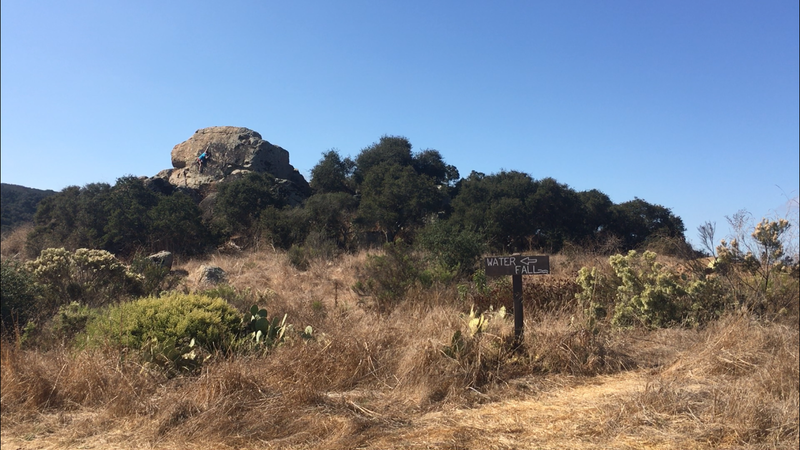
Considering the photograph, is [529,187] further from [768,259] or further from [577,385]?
[577,385]

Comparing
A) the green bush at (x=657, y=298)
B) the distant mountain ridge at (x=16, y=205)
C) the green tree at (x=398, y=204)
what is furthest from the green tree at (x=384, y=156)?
the green bush at (x=657, y=298)

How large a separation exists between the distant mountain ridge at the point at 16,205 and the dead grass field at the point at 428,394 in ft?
89.7

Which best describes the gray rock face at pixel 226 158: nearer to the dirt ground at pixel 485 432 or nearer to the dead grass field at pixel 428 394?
the dead grass field at pixel 428 394

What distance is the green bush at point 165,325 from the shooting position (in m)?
6.06

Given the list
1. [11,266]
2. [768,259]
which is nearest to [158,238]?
[11,266]

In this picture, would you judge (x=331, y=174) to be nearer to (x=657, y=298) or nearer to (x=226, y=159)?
(x=226, y=159)

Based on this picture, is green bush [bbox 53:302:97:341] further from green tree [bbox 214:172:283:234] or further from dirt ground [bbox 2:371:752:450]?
green tree [bbox 214:172:283:234]

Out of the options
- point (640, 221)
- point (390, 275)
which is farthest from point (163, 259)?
point (640, 221)

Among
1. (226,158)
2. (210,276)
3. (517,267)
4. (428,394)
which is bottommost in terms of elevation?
(428,394)

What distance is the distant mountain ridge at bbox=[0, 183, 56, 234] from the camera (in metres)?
30.5

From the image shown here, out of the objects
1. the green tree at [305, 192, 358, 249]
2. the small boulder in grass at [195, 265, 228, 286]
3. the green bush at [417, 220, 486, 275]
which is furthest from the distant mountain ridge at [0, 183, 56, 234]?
the green bush at [417, 220, 486, 275]

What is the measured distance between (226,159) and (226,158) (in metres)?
0.08

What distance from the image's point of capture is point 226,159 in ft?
96.7

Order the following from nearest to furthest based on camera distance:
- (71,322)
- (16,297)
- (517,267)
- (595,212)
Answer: (517,267)
(71,322)
(16,297)
(595,212)
